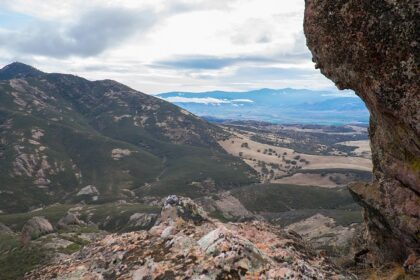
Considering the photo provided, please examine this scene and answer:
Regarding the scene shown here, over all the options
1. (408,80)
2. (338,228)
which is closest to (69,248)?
(338,228)

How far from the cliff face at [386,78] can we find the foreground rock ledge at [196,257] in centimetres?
462

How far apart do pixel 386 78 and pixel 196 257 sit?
31.5 feet

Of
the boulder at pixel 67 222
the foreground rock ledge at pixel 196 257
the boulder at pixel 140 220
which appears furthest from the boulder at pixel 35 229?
the foreground rock ledge at pixel 196 257

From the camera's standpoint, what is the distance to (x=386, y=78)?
593 inches

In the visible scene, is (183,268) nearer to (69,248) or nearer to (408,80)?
(408,80)

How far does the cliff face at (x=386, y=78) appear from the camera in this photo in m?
14.5

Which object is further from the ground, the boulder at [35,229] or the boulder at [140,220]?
the boulder at [35,229]

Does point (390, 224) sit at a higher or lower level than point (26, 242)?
higher

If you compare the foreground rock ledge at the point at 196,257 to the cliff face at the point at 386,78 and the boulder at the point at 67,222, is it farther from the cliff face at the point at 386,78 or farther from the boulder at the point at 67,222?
the boulder at the point at 67,222

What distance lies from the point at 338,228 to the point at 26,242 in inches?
3287

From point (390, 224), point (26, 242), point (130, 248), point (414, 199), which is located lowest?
point (26, 242)

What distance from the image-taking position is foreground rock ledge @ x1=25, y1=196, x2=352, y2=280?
13.9m

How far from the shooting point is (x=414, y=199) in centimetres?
1698

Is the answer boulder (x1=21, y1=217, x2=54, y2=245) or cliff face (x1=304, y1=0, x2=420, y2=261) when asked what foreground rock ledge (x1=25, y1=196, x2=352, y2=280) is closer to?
cliff face (x1=304, y1=0, x2=420, y2=261)
